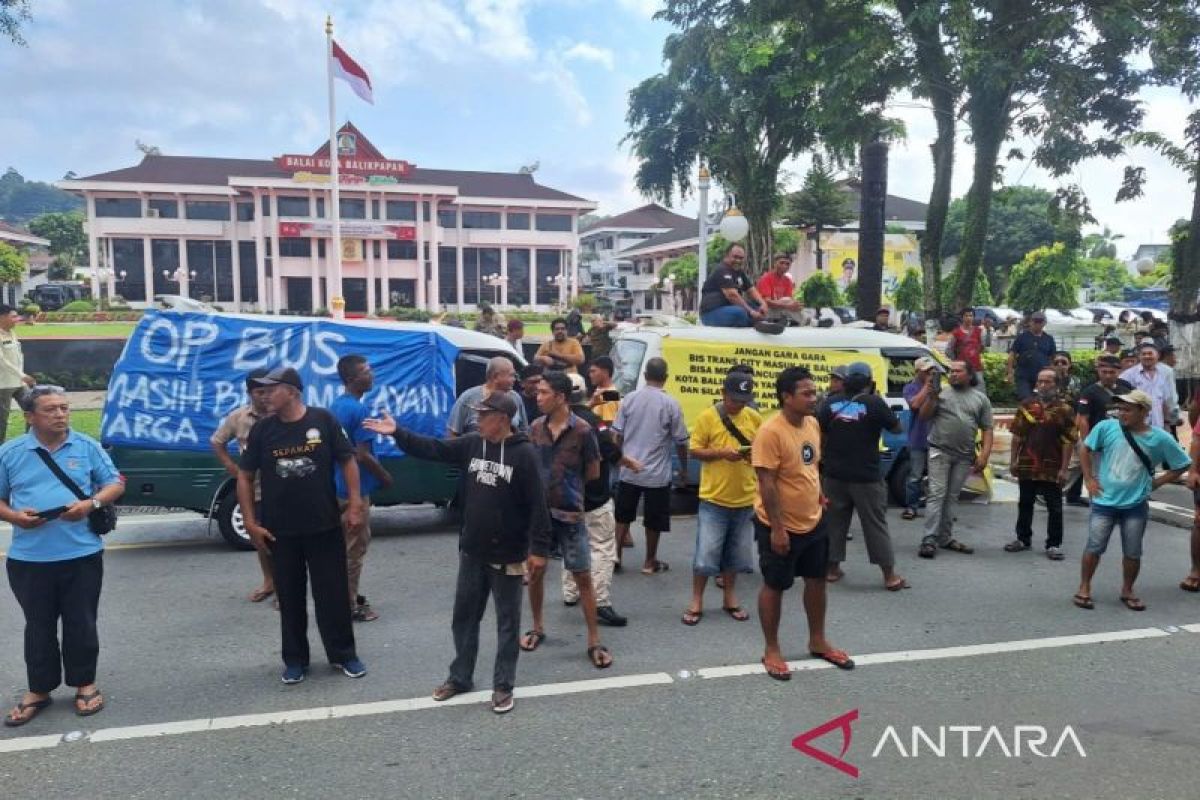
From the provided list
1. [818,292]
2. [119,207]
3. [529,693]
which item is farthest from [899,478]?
[119,207]

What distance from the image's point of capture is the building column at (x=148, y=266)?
55.4 m

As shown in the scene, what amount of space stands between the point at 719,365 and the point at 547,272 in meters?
56.1

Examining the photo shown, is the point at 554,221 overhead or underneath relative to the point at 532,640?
overhead

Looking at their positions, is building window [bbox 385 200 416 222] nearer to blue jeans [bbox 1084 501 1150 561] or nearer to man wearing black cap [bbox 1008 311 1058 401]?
man wearing black cap [bbox 1008 311 1058 401]

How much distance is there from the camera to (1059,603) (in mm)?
6223

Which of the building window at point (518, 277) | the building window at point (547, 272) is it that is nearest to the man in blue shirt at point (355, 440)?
the building window at point (518, 277)

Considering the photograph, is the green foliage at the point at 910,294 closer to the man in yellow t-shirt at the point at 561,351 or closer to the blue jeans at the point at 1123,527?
the man in yellow t-shirt at the point at 561,351

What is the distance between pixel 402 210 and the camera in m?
58.1

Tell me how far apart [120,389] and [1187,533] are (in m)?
9.73

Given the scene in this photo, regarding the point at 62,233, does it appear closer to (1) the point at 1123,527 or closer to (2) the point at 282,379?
(2) the point at 282,379

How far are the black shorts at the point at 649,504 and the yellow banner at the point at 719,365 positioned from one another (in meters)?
1.71

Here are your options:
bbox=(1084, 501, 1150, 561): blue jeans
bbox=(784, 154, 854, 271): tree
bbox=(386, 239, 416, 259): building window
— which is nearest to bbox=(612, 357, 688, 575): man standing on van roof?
bbox=(1084, 501, 1150, 561): blue jeans

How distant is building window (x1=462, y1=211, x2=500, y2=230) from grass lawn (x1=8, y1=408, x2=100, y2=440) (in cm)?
4913

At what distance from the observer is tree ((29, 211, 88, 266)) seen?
67750 millimetres
